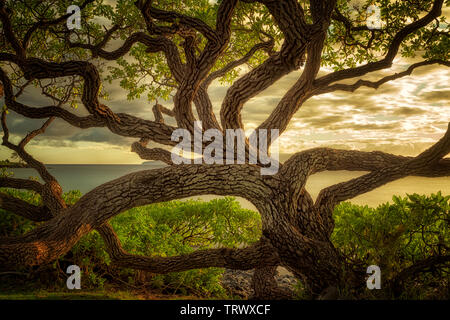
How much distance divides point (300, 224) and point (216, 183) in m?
1.61

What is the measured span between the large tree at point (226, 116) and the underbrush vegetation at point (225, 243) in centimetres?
52

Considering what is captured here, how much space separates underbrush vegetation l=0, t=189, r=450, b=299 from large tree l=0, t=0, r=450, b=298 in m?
0.52

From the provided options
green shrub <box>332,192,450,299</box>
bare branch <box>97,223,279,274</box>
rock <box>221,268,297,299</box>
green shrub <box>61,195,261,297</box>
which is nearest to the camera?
green shrub <box>332,192,450,299</box>

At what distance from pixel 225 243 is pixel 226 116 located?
3.23 meters

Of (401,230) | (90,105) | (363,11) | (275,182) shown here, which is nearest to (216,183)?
(275,182)

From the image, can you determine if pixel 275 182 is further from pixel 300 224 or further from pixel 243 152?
pixel 243 152

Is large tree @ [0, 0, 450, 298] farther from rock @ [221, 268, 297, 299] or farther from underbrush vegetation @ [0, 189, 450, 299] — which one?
rock @ [221, 268, 297, 299]

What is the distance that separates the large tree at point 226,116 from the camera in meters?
4.79

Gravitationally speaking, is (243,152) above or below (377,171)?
above

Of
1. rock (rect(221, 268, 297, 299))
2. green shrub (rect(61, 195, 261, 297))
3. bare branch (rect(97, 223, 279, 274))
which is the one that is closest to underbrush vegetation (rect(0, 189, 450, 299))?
green shrub (rect(61, 195, 261, 297))

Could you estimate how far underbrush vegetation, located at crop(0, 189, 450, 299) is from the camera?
473cm

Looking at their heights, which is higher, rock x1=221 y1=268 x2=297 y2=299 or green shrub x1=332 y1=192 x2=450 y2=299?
green shrub x1=332 y1=192 x2=450 y2=299

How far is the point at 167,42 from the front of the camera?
619 cm

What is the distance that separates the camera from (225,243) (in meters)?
7.46
